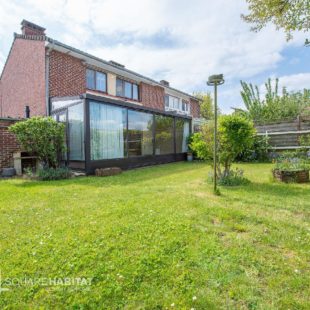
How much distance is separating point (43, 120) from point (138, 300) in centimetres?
733

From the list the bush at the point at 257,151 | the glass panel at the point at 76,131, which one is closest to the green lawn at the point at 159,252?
the glass panel at the point at 76,131

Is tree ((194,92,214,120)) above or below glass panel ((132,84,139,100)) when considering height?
above

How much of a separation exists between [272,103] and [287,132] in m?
9.68

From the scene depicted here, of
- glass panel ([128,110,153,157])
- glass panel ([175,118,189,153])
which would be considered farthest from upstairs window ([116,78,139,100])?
glass panel ([128,110,153,157])

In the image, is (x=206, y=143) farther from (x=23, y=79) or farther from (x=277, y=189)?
(x=23, y=79)

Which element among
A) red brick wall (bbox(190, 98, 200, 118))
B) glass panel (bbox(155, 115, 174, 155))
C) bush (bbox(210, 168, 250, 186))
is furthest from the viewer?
red brick wall (bbox(190, 98, 200, 118))

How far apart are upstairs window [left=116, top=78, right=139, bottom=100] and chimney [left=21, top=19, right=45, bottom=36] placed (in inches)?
194

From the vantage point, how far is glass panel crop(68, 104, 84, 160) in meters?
8.67

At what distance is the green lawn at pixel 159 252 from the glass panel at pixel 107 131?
13.7 feet

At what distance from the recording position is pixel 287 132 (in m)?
12.4

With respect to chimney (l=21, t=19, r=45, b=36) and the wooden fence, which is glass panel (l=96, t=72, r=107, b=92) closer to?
chimney (l=21, t=19, r=45, b=36)

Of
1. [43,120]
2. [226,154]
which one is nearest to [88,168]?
[43,120]

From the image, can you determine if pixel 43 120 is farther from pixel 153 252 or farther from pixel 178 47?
pixel 178 47

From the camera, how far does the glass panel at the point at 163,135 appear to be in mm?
12461
